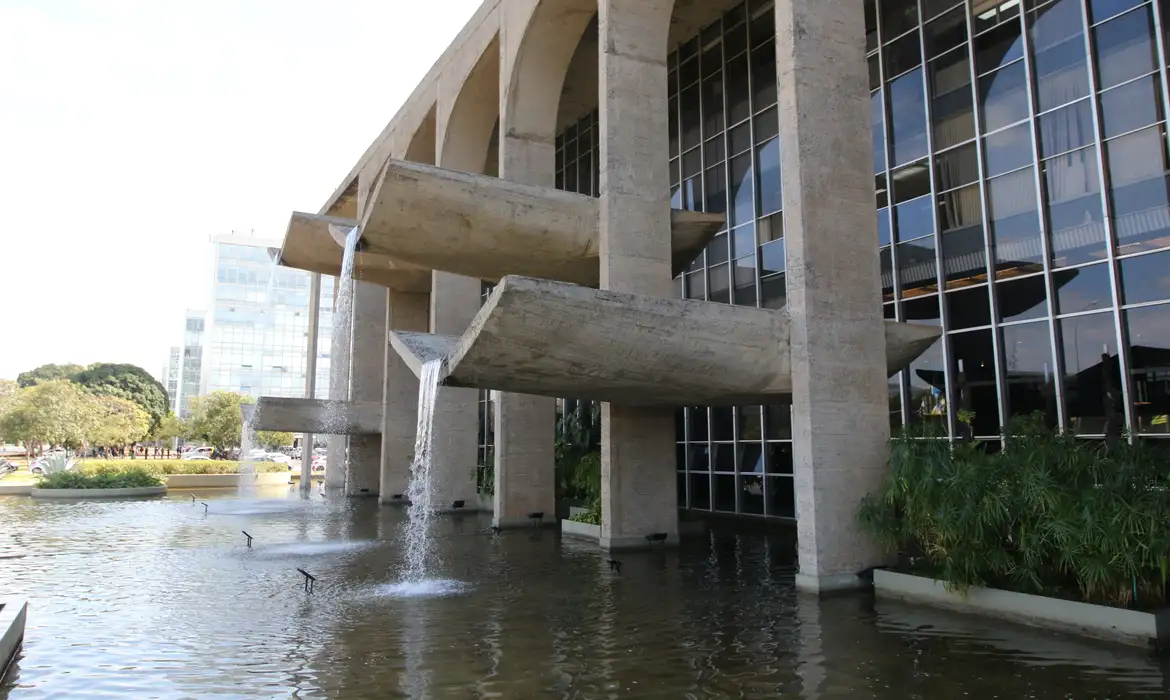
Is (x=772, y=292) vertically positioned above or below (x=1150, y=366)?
above

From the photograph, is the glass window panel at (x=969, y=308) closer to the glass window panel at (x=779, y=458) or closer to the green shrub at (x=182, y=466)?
the glass window panel at (x=779, y=458)

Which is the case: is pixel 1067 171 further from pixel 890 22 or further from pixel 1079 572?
pixel 1079 572

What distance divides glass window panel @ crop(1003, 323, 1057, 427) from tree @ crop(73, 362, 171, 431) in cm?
6564

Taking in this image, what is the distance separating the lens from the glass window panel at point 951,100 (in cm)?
1504

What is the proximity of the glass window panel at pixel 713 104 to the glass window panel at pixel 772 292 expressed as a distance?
14.4ft

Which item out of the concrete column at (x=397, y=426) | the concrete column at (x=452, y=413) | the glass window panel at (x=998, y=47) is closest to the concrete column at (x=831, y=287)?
the glass window panel at (x=998, y=47)

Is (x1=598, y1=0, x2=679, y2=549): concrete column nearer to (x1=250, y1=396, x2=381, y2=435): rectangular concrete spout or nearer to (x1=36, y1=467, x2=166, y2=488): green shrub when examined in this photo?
(x1=250, y1=396, x2=381, y2=435): rectangular concrete spout

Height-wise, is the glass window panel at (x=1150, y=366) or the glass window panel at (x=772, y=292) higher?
the glass window panel at (x=772, y=292)

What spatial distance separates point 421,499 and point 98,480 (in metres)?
12.4

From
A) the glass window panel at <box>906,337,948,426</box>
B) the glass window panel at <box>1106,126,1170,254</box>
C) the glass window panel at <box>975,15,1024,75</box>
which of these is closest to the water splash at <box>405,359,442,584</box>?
the glass window panel at <box>906,337,948,426</box>

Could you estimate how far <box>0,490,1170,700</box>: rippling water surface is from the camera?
6.02 m

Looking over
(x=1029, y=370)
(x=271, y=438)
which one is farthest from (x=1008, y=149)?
(x=271, y=438)

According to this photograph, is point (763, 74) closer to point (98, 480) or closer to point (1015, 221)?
point (1015, 221)

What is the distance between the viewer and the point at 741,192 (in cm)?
1966
